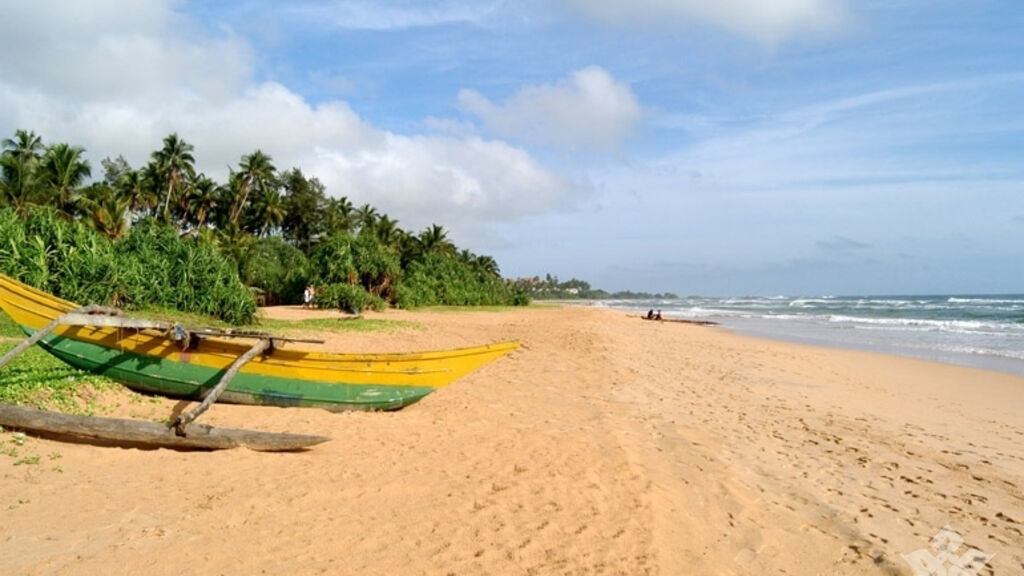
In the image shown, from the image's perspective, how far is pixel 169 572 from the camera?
3.52 m

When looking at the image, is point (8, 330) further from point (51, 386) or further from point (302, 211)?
point (302, 211)

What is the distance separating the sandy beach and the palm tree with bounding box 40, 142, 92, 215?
28791 mm

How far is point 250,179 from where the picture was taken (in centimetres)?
4253

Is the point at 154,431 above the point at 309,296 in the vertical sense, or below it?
below

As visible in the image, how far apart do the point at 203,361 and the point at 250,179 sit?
39.3 metres

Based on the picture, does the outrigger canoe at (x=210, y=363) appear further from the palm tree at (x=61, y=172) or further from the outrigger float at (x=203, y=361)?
the palm tree at (x=61, y=172)

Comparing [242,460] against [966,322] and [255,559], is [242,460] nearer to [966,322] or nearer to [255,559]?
[255,559]

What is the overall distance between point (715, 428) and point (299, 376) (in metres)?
5.16

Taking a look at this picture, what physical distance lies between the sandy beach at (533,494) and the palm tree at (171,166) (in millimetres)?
37191

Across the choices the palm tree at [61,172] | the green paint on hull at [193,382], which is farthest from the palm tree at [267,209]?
the green paint on hull at [193,382]

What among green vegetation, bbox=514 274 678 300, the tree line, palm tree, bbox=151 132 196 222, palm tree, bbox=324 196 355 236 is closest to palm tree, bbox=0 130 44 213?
the tree line

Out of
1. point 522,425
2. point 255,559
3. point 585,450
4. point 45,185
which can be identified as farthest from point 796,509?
point 45,185

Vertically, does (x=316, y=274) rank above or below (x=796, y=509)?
above

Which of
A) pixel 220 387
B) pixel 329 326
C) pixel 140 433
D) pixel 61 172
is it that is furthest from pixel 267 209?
pixel 140 433
